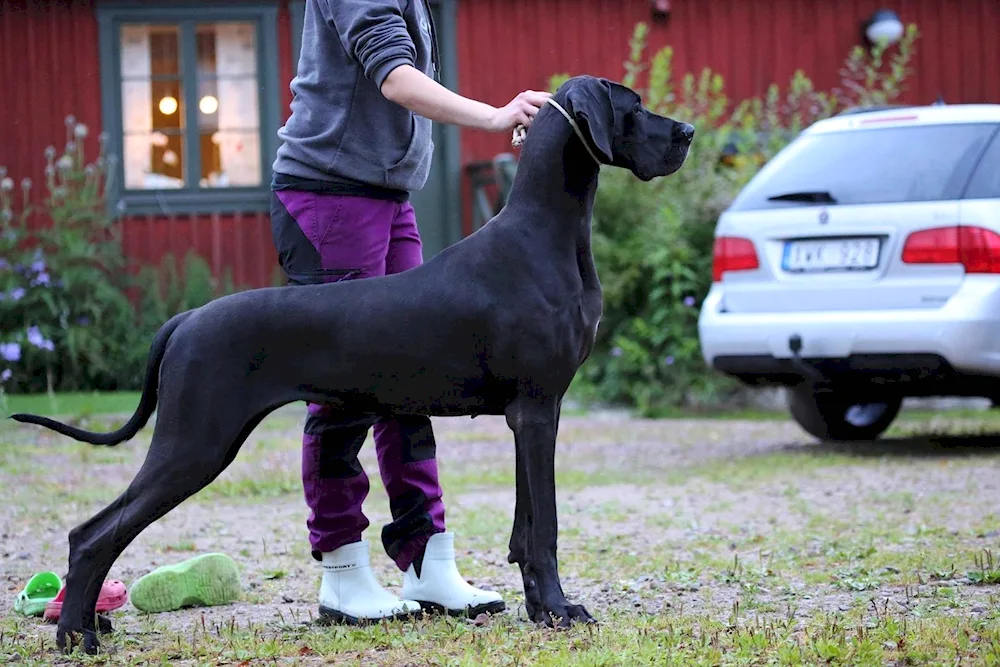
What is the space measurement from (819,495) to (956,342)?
1.19 m

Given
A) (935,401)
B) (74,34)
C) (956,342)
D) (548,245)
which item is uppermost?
(74,34)

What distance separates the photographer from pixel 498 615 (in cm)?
418

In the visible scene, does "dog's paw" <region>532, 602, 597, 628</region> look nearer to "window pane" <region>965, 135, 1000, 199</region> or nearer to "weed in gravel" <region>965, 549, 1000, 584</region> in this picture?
"weed in gravel" <region>965, 549, 1000, 584</region>

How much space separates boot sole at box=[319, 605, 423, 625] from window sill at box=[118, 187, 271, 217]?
9.58 meters

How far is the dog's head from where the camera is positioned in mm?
3807

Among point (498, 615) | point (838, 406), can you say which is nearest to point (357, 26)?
point (498, 615)

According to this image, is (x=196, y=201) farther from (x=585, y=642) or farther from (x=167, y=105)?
(x=585, y=642)

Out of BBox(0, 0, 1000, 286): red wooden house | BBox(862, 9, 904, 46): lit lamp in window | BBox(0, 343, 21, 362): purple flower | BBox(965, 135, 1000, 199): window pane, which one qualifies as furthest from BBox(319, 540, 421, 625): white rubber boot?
BBox(862, 9, 904, 46): lit lamp in window

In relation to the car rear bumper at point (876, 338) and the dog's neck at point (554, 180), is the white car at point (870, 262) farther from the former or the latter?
the dog's neck at point (554, 180)

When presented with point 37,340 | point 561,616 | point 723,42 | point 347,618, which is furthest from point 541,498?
point 723,42

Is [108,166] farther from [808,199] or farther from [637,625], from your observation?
[637,625]

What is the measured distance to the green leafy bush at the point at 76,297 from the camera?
37.7 ft

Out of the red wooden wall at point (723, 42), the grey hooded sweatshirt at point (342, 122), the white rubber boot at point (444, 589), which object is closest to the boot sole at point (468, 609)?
the white rubber boot at point (444, 589)

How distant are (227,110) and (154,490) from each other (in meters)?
10.5
